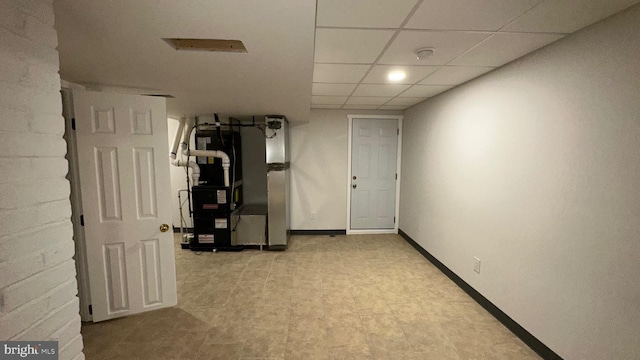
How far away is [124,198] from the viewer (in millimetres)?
2131

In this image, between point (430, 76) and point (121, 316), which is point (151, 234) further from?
point (430, 76)

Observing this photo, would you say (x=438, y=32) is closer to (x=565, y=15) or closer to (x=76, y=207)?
(x=565, y=15)

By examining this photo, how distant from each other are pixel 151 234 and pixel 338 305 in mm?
1869

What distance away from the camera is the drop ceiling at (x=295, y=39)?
3.99 feet

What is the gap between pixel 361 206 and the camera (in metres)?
4.68

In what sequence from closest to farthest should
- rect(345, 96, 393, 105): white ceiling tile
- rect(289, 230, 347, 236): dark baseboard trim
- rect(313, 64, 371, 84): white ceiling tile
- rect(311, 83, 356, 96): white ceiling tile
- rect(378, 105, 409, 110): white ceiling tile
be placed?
rect(313, 64, 371, 84): white ceiling tile → rect(311, 83, 356, 96): white ceiling tile → rect(345, 96, 393, 105): white ceiling tile → rect(378, 105, 409, 110): white ceiling tile → rect(289, 230, 347, 236): dark baseboard trim

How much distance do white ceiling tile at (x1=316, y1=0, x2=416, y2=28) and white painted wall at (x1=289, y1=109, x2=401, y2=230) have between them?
302cm

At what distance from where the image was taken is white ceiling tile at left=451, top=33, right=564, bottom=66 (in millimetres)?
1618

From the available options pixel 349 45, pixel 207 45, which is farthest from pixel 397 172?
pixel 207 45

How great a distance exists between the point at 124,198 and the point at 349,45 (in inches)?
86.6

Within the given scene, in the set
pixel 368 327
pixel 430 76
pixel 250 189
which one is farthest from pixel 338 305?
pixel 250 189

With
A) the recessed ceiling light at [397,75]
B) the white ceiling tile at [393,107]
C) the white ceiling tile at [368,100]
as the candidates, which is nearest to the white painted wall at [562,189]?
the recessed ceiling light at [397,75]

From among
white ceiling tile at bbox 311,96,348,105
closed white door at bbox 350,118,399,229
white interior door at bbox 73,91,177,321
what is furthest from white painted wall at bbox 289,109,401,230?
white interior door at bbox 73,91,177,321

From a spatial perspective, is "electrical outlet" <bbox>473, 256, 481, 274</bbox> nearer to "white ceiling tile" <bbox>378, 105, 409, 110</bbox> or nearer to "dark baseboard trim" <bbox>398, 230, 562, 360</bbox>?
"dark baseboard trim" <bbox>398, 230, 562, 360</bbox>
